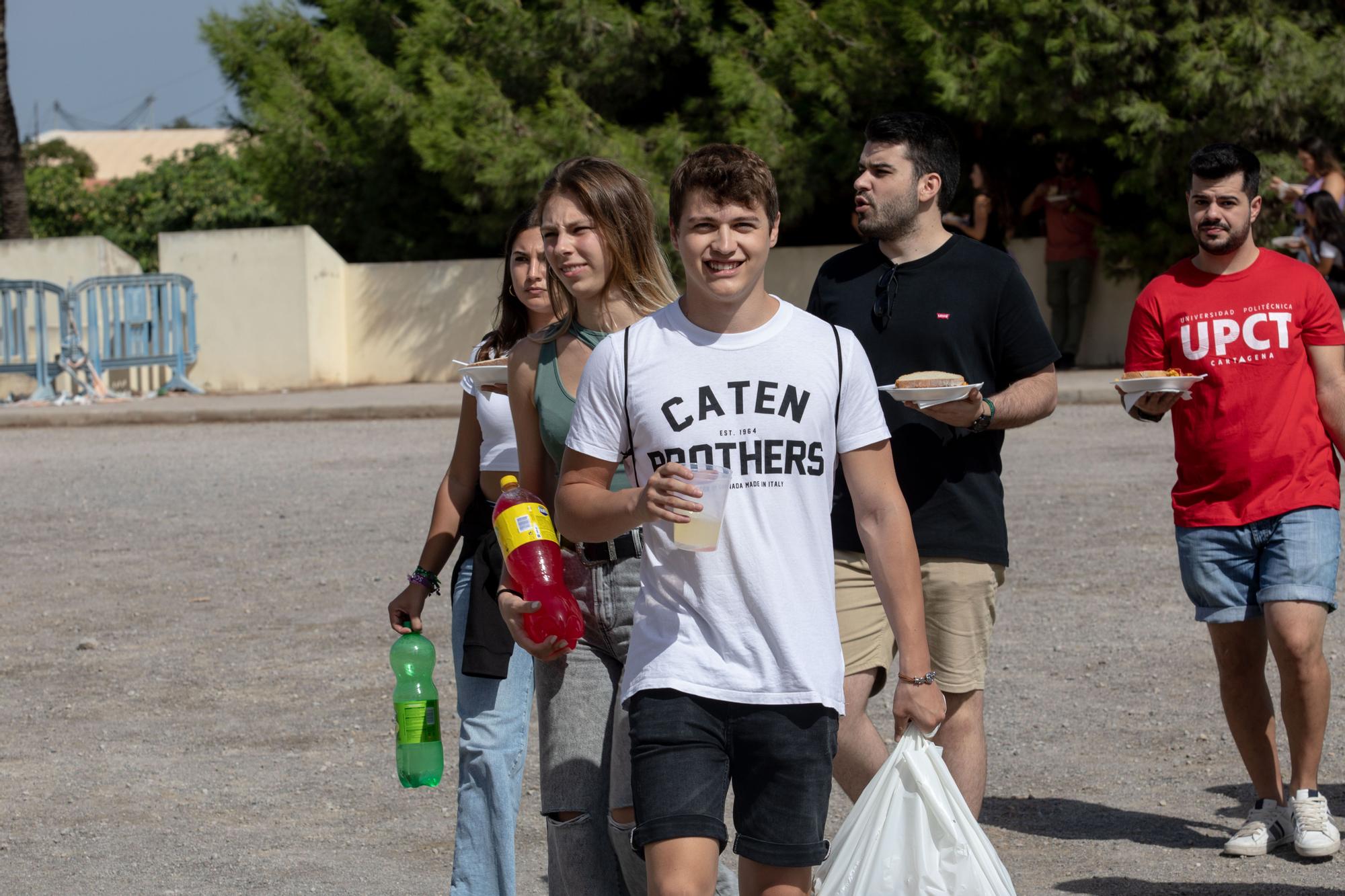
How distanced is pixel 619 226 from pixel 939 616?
1392 millimetres

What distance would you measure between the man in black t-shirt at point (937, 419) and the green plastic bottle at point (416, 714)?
103 cm

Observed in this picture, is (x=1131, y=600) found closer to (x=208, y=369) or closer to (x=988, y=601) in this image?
A: (x=988, y=601)

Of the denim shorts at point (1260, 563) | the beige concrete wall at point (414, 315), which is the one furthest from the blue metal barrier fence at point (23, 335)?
the denim shorts at point (1260, 563)

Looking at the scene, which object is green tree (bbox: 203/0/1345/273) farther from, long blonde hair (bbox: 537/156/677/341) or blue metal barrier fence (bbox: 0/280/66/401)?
long blonde hair (bbox: 537/156/677/341)

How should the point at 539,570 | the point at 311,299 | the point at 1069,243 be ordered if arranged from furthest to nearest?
the point at 311,299
the point at 1069,243
the point at 539,570

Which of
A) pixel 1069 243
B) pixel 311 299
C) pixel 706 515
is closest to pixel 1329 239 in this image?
pixel 1069 243

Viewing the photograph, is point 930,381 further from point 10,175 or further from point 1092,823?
point 10,175

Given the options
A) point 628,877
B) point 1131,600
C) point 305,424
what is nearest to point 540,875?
point 628,877

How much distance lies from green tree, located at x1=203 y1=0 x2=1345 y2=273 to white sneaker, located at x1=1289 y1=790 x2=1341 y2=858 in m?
14.1

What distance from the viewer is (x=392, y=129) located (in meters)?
22.2

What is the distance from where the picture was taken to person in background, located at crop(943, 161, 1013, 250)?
19.0 metres

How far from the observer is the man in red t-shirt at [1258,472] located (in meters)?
4.76

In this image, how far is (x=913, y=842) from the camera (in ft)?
10.6

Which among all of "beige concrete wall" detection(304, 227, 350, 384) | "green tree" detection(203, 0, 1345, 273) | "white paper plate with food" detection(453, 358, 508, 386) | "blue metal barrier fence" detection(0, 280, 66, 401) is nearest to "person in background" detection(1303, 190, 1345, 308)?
"green tree" detection(203, 0, 1345, 273)
